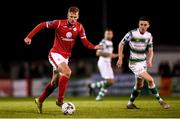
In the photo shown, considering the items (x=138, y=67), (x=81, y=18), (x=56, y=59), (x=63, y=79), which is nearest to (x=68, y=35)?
(x=56, y=59)

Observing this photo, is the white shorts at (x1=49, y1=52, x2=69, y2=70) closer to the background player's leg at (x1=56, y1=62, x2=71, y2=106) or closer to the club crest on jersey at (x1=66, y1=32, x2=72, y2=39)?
the background player's leg at (x1=56, y1=62, x2=71, y2=106)

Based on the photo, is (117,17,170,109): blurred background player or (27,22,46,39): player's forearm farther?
(117,17,170,109): blurred background player

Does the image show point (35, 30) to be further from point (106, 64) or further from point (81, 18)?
point (81, 18)

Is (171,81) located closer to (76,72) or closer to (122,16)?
(76,72)

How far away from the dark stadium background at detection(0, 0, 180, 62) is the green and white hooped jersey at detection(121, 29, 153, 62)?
28738mm

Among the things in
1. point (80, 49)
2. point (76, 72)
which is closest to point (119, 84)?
point (76, 72)

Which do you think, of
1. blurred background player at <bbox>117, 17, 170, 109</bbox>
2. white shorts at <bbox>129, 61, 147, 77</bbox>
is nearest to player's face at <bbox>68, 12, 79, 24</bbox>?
blurred background player at <bbox>117, 17, 170, 109</bbox>

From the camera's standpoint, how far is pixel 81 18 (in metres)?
47.9

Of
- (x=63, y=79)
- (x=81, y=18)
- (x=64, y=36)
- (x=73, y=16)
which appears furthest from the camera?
(x=81, y=18)

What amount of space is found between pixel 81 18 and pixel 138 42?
31.8m

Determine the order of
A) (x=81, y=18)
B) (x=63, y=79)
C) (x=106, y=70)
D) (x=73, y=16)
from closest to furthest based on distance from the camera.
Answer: (x=63, y=79), (x=73, y=16), (x=106, y=70), (x=81, y=18)

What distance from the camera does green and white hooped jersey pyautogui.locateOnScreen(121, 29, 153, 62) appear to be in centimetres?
1625

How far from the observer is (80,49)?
144 ft

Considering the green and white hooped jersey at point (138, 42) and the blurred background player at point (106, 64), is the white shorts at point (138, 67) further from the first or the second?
the blurred background player at point (106, 64)
